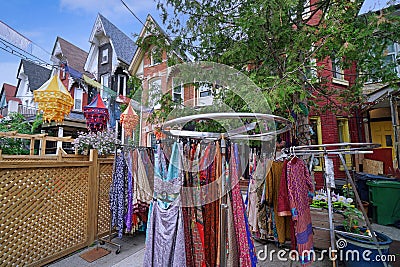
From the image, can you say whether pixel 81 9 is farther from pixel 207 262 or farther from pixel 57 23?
pixel 207 262

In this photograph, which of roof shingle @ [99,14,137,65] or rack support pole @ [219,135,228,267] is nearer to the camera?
rack support pole @ [219,135,228,267]

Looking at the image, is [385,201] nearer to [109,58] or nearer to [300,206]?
[300,206]

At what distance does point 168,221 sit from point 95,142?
8.19 ft

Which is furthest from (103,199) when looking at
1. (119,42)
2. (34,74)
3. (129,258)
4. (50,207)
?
(34,74)

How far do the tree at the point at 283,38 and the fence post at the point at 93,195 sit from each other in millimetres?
2490

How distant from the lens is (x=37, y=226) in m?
2.80

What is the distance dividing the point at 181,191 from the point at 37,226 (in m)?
2.44

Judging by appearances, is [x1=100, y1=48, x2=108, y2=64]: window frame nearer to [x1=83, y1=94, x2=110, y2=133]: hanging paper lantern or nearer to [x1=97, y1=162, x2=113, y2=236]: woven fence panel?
[x1=83, y1=94, x2=110, y2=133]: hanging paper lantern

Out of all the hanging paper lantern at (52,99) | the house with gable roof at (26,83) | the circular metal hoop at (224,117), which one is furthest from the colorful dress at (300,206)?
the house with gable roof at (26,83)

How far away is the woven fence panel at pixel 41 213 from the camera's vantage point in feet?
8.32

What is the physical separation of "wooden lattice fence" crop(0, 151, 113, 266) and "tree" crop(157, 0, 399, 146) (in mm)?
2754

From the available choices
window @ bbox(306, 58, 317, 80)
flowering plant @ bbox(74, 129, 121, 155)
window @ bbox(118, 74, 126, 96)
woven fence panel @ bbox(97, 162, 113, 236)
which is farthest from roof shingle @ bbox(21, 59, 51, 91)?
window @ bbox(306, 58, 317, 80)

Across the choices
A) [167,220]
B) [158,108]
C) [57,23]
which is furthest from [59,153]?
[57,23]

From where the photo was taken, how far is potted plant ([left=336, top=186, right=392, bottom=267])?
215 centimetres
